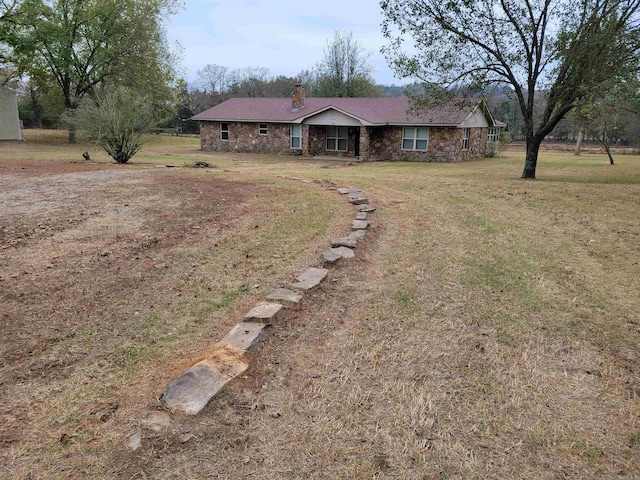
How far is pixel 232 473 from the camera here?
210cm

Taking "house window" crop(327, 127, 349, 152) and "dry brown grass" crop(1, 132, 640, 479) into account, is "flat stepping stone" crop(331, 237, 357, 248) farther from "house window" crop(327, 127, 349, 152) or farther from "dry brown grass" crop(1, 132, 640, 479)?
"house window" crop(327, 127, 349, 152)

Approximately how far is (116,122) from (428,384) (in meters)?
14.6

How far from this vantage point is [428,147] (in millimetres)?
22766

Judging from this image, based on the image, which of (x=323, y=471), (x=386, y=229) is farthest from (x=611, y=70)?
(x=323, y=471)

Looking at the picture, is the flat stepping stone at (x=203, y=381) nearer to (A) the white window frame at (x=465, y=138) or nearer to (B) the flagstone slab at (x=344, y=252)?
(B) the flagstone slab at (x=344, y=252)

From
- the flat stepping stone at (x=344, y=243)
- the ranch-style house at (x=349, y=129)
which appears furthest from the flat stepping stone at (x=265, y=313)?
the ranch-style house at (x=349, y=129)

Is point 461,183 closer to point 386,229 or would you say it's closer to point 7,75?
point 386,229

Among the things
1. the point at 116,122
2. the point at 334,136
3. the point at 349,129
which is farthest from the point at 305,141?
the point at 116,122

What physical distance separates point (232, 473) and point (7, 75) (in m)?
32.2

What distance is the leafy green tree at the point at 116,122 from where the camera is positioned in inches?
568

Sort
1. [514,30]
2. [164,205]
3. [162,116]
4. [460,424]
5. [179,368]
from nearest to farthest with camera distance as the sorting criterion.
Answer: [460,424] < [179,368] < [164,205] < [514,30] < [162,116]

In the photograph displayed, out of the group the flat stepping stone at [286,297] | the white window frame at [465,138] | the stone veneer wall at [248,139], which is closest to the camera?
the flat stepping stone at [286,297]

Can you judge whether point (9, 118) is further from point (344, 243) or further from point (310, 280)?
point (310, 280)

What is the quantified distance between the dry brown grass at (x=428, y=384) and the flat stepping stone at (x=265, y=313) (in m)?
0.13
